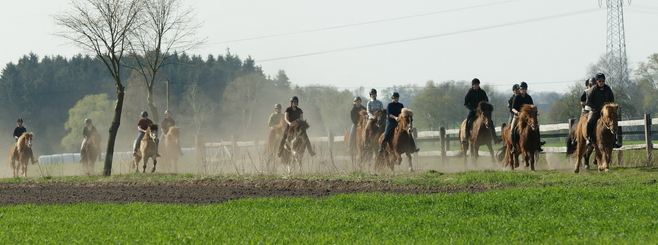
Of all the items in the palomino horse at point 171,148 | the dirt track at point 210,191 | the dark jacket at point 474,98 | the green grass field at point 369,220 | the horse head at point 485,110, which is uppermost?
the dark jacket at point 474,98

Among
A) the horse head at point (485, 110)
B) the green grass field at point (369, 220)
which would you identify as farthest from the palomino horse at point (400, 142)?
the green grass field at point (369, 220)

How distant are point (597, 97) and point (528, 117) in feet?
6.39

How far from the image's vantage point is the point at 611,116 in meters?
18.6

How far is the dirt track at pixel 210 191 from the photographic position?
1624 cm

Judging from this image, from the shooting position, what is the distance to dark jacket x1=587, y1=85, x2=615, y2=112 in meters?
19.3

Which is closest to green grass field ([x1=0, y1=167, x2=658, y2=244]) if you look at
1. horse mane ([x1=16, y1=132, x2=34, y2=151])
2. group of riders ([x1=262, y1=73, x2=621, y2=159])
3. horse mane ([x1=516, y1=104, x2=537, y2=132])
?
group of riders ([x1=262, y1=73, x2=621, y2=159])

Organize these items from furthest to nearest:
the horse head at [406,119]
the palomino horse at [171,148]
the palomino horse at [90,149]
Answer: the palomino horse at [90,149] → the palomino horse at [171,148] → the horse head at [406,119]

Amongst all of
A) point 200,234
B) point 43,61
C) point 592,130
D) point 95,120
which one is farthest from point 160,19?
point 43,61

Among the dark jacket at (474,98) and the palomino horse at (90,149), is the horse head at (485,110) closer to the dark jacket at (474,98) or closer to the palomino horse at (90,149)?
the dark jacket at (474,98)

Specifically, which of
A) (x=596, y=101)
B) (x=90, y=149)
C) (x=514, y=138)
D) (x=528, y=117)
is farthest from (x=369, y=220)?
(x=90, y=149)

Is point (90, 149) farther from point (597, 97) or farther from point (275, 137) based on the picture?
point (597, 97)

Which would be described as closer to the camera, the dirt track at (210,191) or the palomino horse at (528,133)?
the dirt track at (210,191)

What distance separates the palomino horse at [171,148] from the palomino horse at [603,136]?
1633 centimetres

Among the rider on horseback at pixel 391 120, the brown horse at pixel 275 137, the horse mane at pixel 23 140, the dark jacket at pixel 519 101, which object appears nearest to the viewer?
the dark jacket at pixel 519 101
